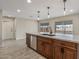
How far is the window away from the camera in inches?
339

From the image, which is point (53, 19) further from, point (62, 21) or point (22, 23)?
point (22, 23)

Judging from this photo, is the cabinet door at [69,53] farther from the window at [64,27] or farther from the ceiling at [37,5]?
the window at [64,27]

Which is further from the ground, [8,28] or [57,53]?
[8,28]

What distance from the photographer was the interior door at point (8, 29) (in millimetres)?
10234

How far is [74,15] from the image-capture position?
26.2 ft

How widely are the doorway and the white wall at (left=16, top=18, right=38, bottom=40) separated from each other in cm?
55

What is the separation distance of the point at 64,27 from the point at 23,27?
4.81 m

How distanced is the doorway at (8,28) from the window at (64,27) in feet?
16.1

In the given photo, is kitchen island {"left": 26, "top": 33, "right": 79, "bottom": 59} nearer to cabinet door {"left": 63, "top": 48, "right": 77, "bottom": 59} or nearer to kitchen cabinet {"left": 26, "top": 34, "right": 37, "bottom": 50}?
cabinet door {"left": 63, "top": 48, "right": 77, "bottom": 59}

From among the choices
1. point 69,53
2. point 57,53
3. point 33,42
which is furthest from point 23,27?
point 69,53

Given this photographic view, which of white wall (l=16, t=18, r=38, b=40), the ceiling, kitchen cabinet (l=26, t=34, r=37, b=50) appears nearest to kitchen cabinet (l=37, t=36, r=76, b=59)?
kitchen cabinet (l=26, t=34, r=37, b=50)

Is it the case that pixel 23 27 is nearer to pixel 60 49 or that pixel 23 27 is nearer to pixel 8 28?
pixel 8 28

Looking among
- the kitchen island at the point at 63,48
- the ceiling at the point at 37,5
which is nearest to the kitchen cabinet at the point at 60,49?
the kitchen island at the point at 63,48

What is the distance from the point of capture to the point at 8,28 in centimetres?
1044
